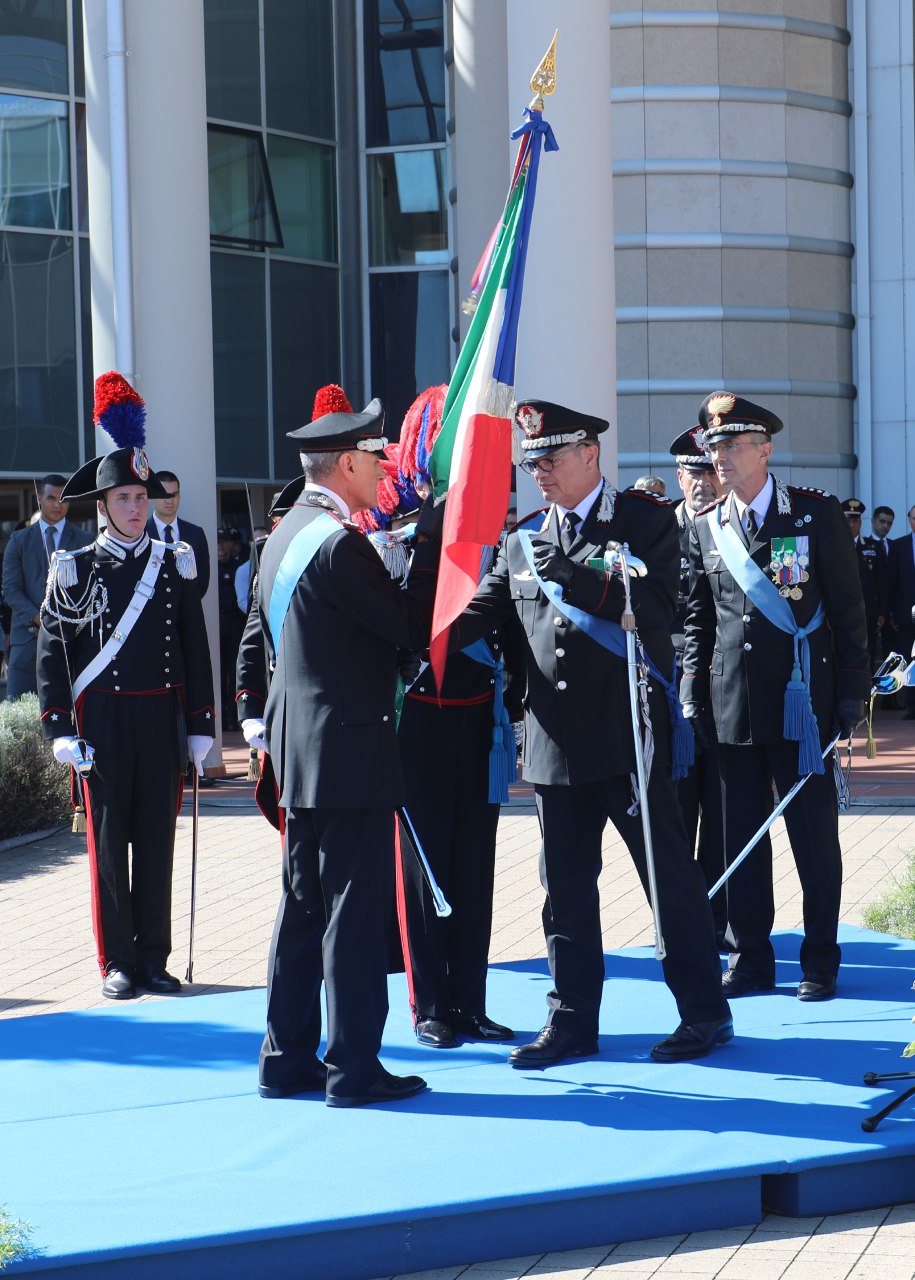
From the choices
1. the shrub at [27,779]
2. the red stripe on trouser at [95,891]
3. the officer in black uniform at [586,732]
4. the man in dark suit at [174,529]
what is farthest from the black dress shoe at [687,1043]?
the shrub at [27,779]

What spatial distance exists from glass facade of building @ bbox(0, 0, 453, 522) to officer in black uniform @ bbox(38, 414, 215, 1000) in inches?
489

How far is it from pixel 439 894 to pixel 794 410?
11620 mm

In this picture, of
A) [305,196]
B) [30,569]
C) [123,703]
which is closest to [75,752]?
[123,703]

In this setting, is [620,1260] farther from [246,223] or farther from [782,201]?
[246,223]

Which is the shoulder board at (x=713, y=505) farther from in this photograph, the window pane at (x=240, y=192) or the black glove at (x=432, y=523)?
the window pane at (x=240, y=192)

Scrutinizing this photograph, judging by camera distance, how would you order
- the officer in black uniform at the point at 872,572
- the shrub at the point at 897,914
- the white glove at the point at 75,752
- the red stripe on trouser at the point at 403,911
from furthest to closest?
1. the officer in black uniform at the point at 872,572
2. the shrub at the point at 897,914
3. the white glove at the point at 75,752
4. the red stripe on trouser at the point at 403,911

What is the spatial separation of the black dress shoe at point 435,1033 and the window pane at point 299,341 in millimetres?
15001

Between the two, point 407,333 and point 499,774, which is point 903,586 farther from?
point 499,774

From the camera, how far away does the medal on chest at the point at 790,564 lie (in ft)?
18.6

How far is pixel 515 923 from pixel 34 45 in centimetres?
1428

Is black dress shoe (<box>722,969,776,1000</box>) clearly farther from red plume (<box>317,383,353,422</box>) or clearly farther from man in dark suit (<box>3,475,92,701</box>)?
man in dark suit (<box>3,475,92,701</box>)

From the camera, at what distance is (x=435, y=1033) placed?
5.27 meters

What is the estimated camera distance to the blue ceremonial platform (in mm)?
3873

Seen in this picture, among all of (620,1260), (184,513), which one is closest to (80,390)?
(184,513)
